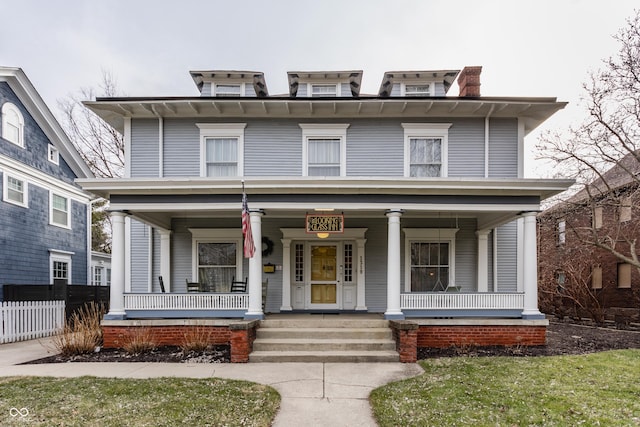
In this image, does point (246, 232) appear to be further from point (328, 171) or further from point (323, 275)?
point (323, 275)

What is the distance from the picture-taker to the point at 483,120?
1052cm

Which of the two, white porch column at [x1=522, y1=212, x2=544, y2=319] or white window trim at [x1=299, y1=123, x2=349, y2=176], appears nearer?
white porch column at [x1=522, y1=212, x2=544, y2=319]

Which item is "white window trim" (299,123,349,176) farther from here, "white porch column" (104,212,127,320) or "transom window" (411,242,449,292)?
"white porch column" (104,212,127,320)

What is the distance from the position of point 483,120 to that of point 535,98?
1.36 metres

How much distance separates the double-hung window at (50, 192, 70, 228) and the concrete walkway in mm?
7443

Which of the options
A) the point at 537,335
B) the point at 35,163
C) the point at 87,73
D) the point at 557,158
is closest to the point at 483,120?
the point at 557,158

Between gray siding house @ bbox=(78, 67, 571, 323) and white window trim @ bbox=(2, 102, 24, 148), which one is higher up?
white window trim @ bbox=(2, 102, 24, 148)

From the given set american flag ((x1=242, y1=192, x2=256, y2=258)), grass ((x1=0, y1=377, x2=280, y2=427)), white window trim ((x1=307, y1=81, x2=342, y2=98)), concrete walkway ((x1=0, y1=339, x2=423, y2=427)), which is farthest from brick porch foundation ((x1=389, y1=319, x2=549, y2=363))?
white window trim ((x1=307, y1=81, x2=342, y2=98))

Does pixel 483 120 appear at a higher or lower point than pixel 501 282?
higher

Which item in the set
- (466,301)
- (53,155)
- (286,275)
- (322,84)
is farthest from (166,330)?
(53,155)

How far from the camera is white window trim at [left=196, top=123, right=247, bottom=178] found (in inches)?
410

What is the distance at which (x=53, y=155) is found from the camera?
14.1 metres

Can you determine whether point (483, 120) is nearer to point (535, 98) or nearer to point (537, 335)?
point (535, 98)

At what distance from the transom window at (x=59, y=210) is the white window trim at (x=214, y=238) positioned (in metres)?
7.20
